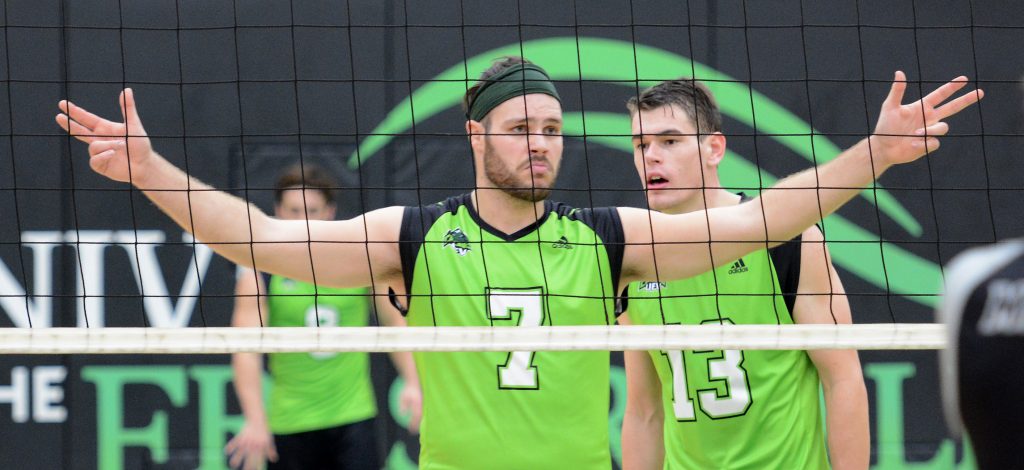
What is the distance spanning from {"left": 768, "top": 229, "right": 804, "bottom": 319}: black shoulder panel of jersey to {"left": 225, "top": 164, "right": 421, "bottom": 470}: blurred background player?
215cm

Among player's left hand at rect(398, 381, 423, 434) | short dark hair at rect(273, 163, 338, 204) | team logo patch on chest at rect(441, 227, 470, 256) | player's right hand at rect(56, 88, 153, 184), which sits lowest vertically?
player's left hand at rect(398, 381, 423, 434)

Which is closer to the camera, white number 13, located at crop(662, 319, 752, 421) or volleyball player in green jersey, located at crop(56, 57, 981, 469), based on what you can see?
volleyball player in green jersey, located at crop(56, 57, 981, 469)

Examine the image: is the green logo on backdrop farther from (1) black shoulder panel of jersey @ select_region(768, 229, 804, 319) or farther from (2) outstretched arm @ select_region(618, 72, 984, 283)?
(2) outstretched arm @ select_region(618, 72, 984, 283)

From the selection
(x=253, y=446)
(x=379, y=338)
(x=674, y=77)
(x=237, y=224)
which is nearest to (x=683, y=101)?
(x=379, y=338)

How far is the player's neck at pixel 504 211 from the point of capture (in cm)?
352

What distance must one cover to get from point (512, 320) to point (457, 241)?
0.86 ft

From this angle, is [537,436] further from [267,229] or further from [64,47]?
[64,47]

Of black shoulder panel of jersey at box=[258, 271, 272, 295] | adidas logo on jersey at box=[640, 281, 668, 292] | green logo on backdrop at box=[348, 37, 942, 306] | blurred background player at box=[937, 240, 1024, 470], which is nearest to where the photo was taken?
blurred background player at box=[937, 240, 1024, 470]

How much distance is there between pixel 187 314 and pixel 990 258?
447cm

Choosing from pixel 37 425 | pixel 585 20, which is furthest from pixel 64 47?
pixel 585 20

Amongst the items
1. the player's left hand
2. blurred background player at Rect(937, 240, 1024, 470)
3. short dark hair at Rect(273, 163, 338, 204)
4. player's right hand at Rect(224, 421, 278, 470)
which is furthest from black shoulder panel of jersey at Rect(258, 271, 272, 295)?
blurred background player at Rect(937, 240, 1024, 470)

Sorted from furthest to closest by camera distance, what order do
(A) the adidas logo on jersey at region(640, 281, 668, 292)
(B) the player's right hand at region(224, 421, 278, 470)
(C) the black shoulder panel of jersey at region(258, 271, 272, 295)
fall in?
1. (C) the black shoulder panel of jersey at region(258, 271, 272, 295)
2. (B) the player's right hand at region(224, 421, 278, 470)
3. (A) the adidas logo on jersey at region(640, 281, 668, 292)

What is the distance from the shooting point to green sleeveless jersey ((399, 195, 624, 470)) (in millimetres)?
3281

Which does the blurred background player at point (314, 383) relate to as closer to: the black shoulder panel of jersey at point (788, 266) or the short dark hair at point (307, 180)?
the short dark hair at point (307, 180)
